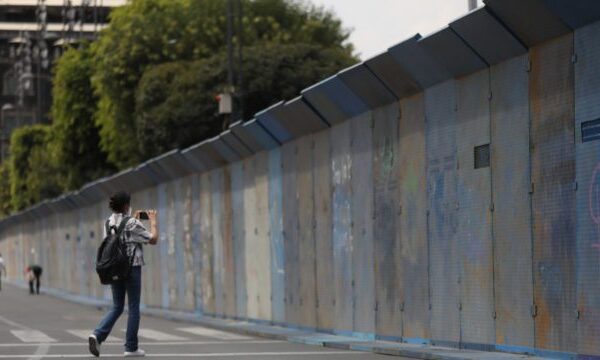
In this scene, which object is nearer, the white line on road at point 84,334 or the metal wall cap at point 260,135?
the white line on road at point 84,334

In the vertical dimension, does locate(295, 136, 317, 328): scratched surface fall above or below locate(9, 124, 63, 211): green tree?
below

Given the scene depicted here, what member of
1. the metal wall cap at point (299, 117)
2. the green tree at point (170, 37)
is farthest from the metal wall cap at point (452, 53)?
the green tree at point (170, 37)

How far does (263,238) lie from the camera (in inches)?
1110

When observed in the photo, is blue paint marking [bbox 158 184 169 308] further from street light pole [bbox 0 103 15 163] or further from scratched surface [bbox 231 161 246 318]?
street light pole [bbox 0 103 15 163]

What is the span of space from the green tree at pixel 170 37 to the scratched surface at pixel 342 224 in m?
46.8

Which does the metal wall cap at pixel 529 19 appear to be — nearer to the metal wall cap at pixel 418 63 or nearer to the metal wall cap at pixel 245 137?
the metal wall cap at pixel 418 63

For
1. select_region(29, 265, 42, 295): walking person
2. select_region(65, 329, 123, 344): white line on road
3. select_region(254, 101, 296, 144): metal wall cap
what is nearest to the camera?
select_region(65, 329, 123, 344): white line on road

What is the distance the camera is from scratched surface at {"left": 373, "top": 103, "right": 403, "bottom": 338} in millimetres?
20109

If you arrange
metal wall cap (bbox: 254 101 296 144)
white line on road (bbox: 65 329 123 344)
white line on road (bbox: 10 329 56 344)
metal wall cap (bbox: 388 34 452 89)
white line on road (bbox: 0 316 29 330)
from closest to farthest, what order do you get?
metal wall cap (bbox: 388 34 452 89) < white line on road (bbox: 10 329 56 344) < white line on road (bbox: 65 329 123 344) < metal wall cap (bbox: 254 101 296 144) < white line on road (bbox: 0 316 29 330)

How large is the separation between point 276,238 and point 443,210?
9138 mm

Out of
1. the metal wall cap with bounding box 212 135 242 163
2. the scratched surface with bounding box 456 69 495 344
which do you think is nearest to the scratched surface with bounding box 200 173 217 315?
the metal wall cap with bounding box 212 135 242 163

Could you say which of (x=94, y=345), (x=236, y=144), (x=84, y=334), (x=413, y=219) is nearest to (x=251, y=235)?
(x=236, y=144)

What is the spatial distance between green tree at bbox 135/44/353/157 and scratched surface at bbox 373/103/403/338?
44339mm

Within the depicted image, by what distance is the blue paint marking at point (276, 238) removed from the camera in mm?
26750
